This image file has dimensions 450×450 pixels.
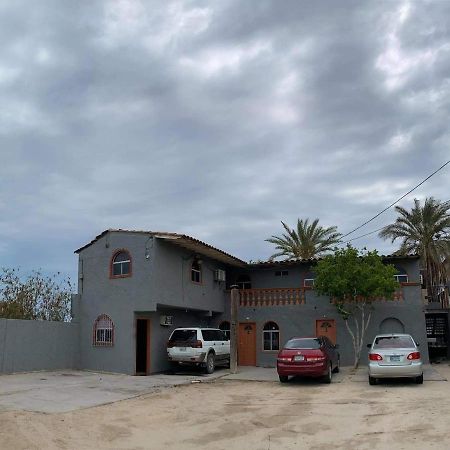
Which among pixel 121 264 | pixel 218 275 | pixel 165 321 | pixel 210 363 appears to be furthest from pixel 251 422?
pixel 218 275

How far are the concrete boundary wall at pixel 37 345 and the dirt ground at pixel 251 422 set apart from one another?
6.58 m

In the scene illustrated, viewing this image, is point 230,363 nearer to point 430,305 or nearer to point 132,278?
point 132,278

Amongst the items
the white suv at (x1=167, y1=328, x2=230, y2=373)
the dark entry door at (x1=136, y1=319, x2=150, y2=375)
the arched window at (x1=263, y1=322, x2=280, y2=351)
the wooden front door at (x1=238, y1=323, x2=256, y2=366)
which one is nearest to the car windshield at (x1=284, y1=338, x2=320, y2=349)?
the white suv at (x1=167, y1=328, x2=230, y2=373)

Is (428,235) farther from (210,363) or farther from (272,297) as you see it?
(210,363)

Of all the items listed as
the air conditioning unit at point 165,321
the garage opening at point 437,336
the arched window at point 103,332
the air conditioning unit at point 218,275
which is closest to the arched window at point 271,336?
the air conditioning unit at point 218,275

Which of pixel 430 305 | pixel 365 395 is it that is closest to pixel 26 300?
pixel 365 395

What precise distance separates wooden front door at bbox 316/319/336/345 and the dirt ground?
9.43 meters

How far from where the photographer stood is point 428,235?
2994cm

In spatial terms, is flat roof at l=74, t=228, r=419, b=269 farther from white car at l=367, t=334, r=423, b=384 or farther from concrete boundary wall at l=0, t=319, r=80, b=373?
white car at l=367, t=334, r=423, b=384

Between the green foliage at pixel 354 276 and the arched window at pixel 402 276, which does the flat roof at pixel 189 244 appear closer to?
the green foliage at pixel 354 276

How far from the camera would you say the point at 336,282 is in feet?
71.4

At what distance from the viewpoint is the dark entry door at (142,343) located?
70.3 feet

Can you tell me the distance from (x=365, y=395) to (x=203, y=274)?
11.9 metres

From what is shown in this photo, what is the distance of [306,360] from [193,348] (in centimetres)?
497
